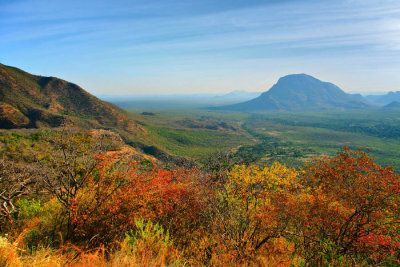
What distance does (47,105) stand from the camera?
63.2 metres

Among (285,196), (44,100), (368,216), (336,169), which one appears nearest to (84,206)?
(285,196)

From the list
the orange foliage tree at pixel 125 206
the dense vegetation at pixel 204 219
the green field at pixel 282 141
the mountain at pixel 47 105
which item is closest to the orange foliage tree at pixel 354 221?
the dense vegetation at pixel 204 219

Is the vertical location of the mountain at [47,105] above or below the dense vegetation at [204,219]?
above

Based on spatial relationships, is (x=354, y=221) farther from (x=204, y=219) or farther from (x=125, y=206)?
(x=125, y=206)

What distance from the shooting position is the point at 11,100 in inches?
2088

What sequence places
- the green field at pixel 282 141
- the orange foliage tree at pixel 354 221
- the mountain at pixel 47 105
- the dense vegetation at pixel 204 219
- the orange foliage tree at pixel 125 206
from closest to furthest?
the dense vegetation at pixel 204 219 < the orange foliage tree at pixel 125 206 < the orange foliage tree at pixel 354 221 < the mountain at pixel 47 105 < the green field at pixel 282 141

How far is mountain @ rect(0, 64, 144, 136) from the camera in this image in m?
49.1

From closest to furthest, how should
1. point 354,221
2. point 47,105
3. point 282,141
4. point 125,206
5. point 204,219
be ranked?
point 125,206 < point 354,221 < point 204,219 < point 47,105 < point 282,141

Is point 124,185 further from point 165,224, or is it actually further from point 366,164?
point 366,164

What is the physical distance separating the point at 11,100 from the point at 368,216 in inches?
2881

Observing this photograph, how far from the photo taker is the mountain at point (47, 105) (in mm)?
49062

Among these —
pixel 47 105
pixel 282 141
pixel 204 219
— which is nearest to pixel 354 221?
pixel 204 219

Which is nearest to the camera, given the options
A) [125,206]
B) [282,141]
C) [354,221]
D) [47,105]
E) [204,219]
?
[125,206]

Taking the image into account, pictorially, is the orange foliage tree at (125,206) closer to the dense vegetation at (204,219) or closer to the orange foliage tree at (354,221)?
the dense vegetation at (204,219)
